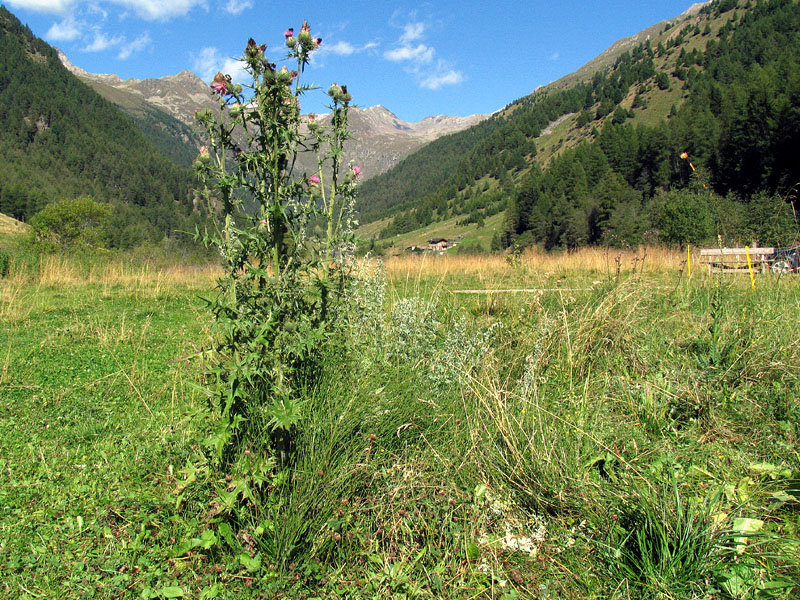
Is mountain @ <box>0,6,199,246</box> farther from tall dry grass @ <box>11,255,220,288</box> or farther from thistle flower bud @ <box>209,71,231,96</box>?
thistle flower bud @ <box>209,71,231,96</box>

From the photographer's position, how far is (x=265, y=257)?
7.34 feet

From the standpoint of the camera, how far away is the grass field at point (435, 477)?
1.88 m

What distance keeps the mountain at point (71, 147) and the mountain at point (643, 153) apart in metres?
55.6

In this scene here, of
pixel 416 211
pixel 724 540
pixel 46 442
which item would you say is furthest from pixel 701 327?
pixel 416 211

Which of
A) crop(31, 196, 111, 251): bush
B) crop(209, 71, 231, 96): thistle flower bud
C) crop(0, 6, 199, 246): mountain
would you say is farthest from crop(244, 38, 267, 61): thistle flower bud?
crop(0, 6, 199, 246): mountain

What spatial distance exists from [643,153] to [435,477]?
78965mm

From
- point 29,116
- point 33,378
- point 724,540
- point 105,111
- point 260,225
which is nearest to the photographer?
point 724,540

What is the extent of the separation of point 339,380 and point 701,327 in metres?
3.55

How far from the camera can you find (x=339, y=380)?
8.07ft

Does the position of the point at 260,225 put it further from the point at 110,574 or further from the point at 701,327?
the point at 701,327

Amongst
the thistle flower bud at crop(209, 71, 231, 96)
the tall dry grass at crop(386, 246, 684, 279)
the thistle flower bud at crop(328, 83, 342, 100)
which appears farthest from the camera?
the tall dry grass at crop(386, 246, 684, 279)

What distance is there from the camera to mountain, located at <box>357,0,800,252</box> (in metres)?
44.1

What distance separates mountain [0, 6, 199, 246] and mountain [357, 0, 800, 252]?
55572 mm

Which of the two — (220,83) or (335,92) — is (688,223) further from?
(220,83)
